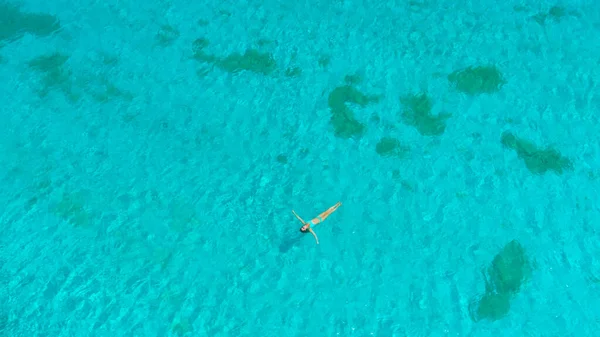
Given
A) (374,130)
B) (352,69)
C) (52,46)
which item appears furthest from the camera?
(52,46)

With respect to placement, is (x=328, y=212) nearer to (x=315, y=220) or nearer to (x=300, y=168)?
(x=315, y=220)

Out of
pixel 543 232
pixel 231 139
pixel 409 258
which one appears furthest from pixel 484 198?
pixel 231 139

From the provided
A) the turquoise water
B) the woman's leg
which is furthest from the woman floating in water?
the turquoise water

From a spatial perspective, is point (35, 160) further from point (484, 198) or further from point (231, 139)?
point (484, 198)

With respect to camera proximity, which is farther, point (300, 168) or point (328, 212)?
point (300, 168)

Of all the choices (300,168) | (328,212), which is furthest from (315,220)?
(300,168)

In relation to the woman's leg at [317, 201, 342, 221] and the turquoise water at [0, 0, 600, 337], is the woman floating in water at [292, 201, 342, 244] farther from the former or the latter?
the turquoise water at [0, 0, 600, 337]

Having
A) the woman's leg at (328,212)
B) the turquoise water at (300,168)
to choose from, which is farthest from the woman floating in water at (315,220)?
the turquoise water at (300,168)

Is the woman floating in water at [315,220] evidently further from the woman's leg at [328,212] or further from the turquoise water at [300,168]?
the turquoise water at [300,168]
